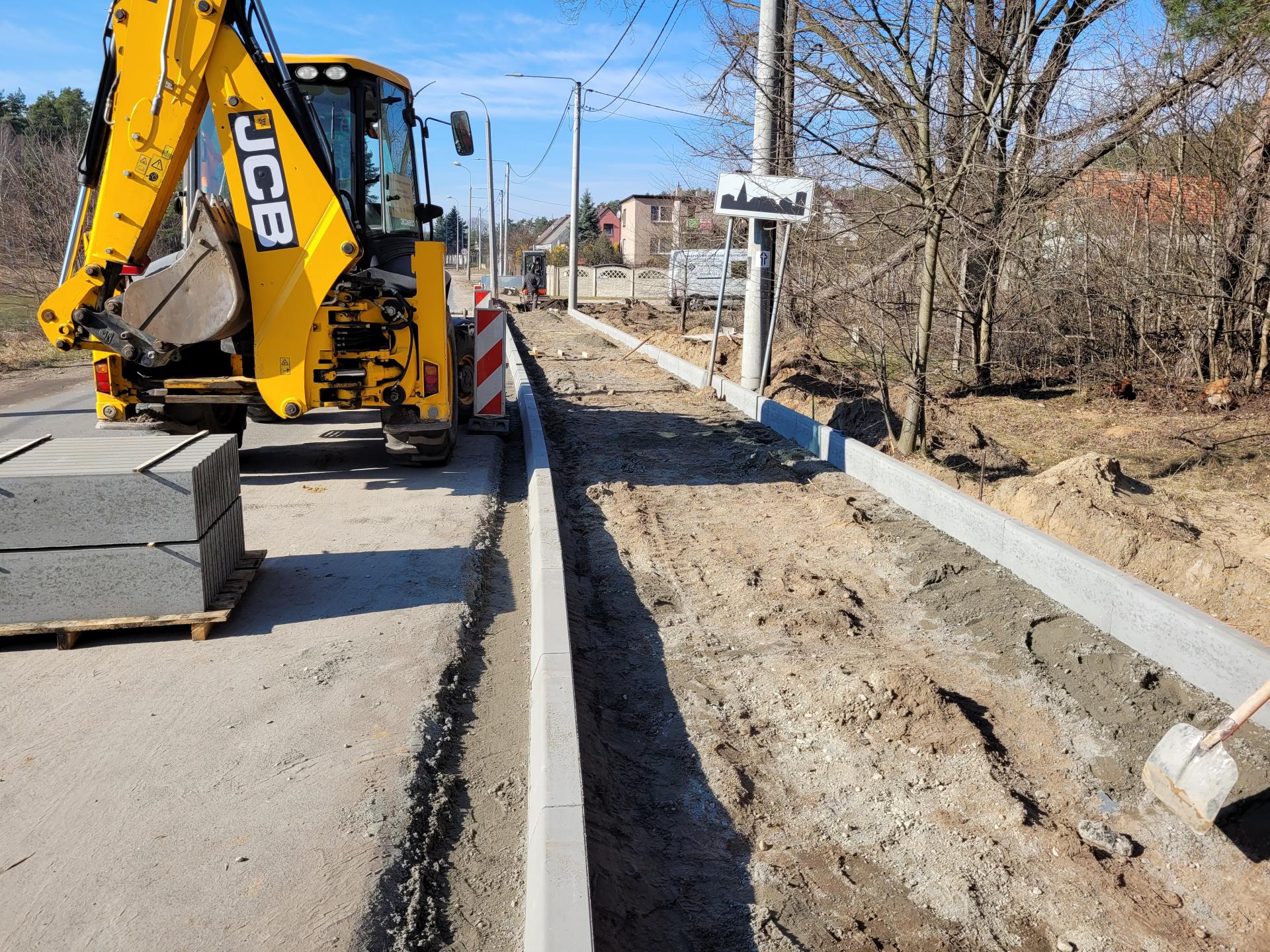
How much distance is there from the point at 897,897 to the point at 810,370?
12.5 metres

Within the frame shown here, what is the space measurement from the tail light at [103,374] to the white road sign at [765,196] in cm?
662

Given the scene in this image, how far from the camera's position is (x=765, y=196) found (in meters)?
10.8

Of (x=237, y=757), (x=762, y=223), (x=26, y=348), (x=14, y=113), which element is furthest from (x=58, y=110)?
(x=237, y=757)

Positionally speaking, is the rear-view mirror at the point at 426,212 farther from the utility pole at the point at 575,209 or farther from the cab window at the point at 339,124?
the utility pole at the point at 575,209

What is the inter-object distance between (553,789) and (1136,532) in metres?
4.49

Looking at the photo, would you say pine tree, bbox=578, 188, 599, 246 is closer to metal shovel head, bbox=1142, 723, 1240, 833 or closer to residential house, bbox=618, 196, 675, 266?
residential house, bbox=618, 196, 675, 266

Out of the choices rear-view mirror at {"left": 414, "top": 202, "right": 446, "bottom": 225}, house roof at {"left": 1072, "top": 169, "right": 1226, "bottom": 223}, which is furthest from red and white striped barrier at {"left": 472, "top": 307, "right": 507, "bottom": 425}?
house roof at {"left": 1072, "top": 169, "right": 1226, "bottom": 223}

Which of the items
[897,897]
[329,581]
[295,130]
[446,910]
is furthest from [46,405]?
[897,897]

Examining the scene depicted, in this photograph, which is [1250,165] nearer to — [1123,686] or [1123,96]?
[1123,96]

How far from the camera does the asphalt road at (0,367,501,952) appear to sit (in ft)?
9.75

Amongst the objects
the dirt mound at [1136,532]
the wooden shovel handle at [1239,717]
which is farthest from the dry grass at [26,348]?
the wooden shovel handle at [1239,717]

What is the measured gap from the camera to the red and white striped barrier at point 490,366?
10141 mm

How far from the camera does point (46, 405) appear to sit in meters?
12.7

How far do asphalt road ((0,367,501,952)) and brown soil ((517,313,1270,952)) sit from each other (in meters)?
0.85
